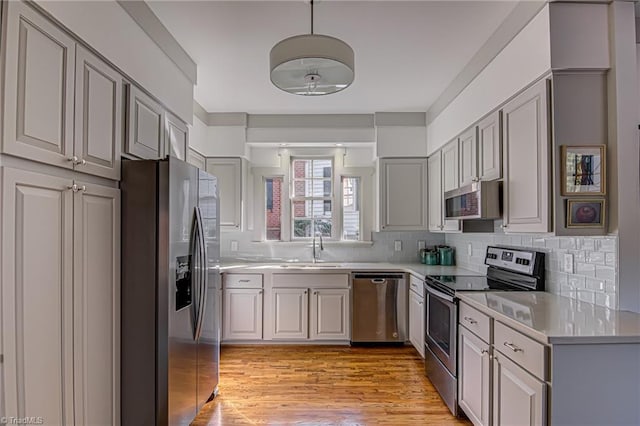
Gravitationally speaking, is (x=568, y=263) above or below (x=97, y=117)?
below

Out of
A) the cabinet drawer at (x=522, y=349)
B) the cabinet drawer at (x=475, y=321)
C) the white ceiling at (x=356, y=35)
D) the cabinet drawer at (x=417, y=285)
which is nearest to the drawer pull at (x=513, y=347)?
the cabinet drawer at (x=522, y=349)

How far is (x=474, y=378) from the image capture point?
90.4 inches

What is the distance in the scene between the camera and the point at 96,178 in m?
1.82

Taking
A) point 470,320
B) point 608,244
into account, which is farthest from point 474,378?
point 608,244

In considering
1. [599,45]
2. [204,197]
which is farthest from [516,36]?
[204,197]

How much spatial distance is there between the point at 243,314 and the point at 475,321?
8.51ft

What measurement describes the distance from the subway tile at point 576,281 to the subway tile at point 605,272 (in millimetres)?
132

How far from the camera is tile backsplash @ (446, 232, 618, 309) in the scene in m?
1.94

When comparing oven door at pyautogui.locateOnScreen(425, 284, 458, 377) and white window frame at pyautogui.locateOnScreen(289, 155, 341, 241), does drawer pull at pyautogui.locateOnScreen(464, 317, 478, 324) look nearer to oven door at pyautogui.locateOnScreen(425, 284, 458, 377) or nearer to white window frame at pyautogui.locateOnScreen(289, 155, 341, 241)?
oven door at pyautogui.locateOnScreen(425, 284, 458, 377)

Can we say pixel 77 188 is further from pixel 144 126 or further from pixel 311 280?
pixel 311 280

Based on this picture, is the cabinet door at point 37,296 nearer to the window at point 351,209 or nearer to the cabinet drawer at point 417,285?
the cabinet drawer at point 417,285

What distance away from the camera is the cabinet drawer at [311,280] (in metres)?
4.10

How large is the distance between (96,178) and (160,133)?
30.2 inches

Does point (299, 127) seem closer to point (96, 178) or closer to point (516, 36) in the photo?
point (516, 36)
